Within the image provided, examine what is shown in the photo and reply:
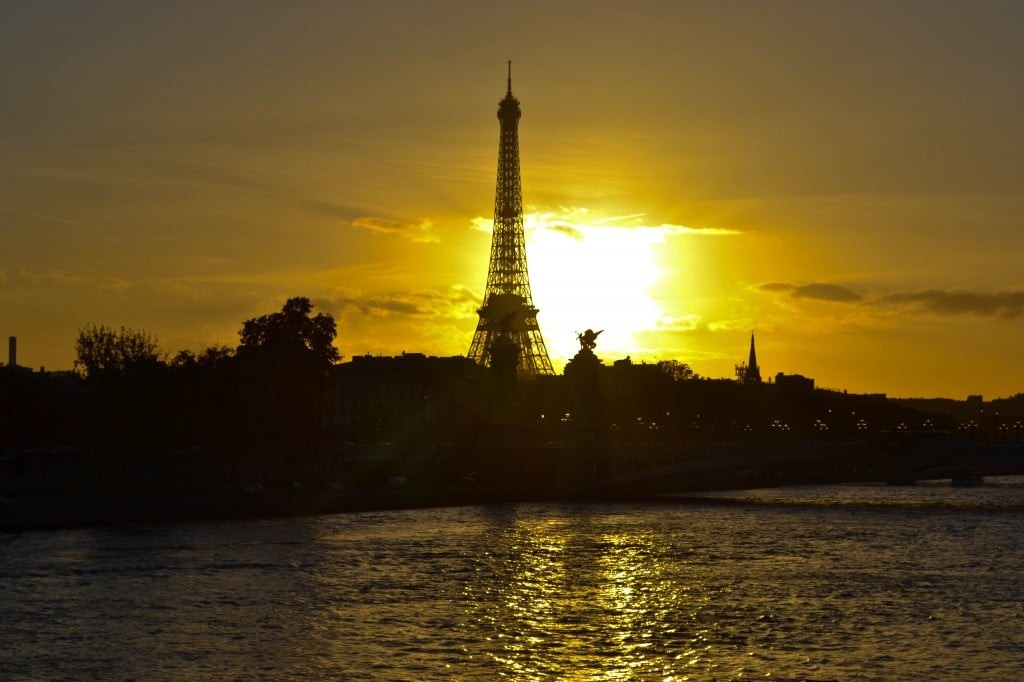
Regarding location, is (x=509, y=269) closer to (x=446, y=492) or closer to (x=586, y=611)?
(x=446, y=492)

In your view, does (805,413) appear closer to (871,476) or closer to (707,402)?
(707,402)

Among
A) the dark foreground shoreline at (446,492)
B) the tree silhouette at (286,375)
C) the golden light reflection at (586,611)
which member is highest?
the tree silhouette at (286,375)

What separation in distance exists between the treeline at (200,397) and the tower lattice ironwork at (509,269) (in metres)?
47.3

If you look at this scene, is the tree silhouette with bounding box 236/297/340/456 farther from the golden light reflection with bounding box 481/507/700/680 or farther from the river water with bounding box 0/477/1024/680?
the golden light reflection with bounding box 481/507/700/680

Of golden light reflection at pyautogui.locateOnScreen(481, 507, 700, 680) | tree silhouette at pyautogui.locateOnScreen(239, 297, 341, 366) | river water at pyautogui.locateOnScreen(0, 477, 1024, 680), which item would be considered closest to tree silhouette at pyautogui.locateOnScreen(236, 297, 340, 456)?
tree silhouette at pyautogui.locateOnScreen(239, 297, 341, 366)

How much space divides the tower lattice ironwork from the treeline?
Answer: 47327 mm

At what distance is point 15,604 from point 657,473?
185ft

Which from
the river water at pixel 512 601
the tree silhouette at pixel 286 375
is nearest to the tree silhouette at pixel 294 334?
the tree silhouette at pixel 286 375

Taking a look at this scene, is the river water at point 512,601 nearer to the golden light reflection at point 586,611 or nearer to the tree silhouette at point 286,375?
the golden light reflection at point 586,611

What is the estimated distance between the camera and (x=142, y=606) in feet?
126

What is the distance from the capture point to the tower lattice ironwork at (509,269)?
13725 centimetres

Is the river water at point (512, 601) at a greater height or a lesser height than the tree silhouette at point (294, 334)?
lesser

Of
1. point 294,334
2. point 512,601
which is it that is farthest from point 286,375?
point 512,601

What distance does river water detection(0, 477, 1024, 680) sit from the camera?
30734 millimetres
